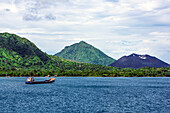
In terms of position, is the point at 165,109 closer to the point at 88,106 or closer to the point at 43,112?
the point at 88,106

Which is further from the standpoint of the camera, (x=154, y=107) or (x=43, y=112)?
(x=154, y=107)

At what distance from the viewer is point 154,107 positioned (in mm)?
92875

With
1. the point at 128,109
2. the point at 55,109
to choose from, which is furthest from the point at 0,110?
the point at 128,109

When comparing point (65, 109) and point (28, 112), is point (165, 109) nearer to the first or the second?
point (65, 109)

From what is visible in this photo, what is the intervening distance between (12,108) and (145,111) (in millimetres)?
45819

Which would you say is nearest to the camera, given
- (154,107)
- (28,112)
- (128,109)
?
(28,112)

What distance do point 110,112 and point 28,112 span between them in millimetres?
26381

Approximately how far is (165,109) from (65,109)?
3476 centimetres

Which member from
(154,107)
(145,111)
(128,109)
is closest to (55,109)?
(128,109)

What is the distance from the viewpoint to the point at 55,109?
87.2 m

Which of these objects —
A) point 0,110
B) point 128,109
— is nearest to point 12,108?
point 0,110

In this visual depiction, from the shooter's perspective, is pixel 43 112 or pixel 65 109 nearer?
pixel 43 112

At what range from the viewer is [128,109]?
285 ft

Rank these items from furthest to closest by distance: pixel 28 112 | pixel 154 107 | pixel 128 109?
pixel 154 107 < pixel 128 109 < pixel 28 112
